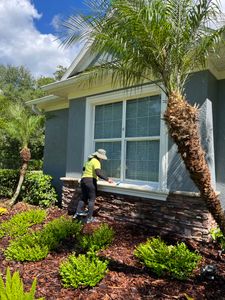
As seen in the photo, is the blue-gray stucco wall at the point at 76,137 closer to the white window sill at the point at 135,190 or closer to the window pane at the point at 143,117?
the white window sill at the point at 135,190

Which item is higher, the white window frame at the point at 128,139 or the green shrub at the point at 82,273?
the white window frame at the point at 128,139

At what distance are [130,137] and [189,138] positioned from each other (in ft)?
11.7

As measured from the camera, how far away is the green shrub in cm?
408

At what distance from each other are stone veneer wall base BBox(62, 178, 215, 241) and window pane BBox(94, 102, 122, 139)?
5.80 ft

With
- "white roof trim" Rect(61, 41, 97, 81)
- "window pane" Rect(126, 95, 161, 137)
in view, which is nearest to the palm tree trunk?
"window pane" Rect(126, 95, 161, 137)

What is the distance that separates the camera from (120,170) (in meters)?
7.76

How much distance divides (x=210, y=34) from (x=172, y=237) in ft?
13.4

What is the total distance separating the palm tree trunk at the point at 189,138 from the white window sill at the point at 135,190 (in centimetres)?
213

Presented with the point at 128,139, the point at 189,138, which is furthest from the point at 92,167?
the point at 189,138

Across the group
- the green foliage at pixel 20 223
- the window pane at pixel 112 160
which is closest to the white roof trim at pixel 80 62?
the window pane at pixel 112 160

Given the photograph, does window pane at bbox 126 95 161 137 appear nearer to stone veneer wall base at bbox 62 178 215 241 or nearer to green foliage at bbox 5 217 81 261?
stone veneer wall base at bbox 62 178 215 241

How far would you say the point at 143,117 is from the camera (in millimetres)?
7281

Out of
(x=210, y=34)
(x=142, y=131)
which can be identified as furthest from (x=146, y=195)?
(x=210, y=34)

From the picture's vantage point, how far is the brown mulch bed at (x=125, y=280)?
393 cm
